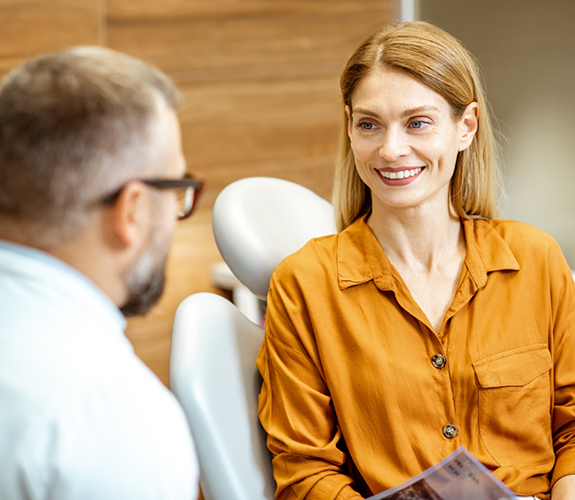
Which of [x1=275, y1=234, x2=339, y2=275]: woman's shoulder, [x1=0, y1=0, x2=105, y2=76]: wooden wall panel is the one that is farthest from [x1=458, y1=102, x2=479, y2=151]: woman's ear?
[x1=0, y1=0, x2=105, y2=76]: wooden wall panel

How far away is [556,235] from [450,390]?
4.36 ft

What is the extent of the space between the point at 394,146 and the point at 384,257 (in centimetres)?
22

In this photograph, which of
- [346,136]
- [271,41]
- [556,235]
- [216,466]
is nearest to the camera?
[216,466]

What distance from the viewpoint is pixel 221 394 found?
3.97 ft

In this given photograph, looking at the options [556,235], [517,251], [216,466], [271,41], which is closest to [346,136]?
[517,251]

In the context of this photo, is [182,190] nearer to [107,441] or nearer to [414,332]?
[107,441]

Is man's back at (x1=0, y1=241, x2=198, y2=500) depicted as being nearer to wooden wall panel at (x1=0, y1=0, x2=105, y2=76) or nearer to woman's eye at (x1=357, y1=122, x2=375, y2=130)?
woman's eye at (x1=357, y1=122, x2=375, y2=130)

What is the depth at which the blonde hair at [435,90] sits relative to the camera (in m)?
1.17

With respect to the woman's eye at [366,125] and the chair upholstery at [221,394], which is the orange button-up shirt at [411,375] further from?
the woman's eye at [366,125]

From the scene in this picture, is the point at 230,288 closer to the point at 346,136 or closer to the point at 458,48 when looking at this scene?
the point at 346,136

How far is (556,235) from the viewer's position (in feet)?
7.42

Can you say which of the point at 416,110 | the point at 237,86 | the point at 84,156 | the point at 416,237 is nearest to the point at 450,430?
the point at 416,237

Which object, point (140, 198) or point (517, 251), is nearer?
point (140, 198)

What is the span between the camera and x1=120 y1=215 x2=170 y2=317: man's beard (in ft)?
2.53
